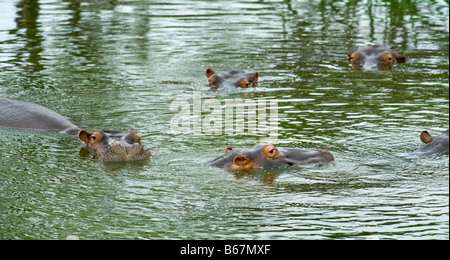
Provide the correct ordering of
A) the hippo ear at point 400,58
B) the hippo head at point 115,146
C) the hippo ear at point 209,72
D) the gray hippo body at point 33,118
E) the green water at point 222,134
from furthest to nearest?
the hippo ear at point 400,58 < the hippo ear at point 209,72 < the gray hippo body at point 33,118 < the hippo head at point 115,146 < the green water at point 222,134

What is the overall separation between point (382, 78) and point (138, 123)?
4.39 meters

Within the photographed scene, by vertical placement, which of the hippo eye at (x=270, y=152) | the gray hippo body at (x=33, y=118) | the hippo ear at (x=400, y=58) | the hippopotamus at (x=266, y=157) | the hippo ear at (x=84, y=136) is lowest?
the hippo ear at (x=400, y=58)

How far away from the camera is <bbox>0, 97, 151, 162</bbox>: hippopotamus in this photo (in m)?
8.59

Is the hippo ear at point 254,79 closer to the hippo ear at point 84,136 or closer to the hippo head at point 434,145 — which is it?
the hippo ear at point 84,136

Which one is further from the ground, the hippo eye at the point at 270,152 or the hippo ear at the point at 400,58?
the hippo eye at the point at 270,152

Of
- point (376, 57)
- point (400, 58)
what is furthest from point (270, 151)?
point (400, 58)

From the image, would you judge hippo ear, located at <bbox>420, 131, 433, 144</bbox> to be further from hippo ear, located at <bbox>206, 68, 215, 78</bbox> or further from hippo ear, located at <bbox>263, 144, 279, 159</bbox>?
hippo ear, located at <bbox>206, 68, 215, 78</bbox>

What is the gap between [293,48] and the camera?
51.1ft

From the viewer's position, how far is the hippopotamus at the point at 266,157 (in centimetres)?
813

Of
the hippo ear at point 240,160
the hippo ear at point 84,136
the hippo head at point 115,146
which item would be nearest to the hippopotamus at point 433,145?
the hippo ear at point 240,160

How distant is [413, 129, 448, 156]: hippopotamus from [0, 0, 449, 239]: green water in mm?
125

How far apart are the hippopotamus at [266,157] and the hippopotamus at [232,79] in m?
4.19

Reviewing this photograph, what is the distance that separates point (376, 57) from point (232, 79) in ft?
9.37

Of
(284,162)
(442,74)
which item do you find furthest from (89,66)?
(284,162)
